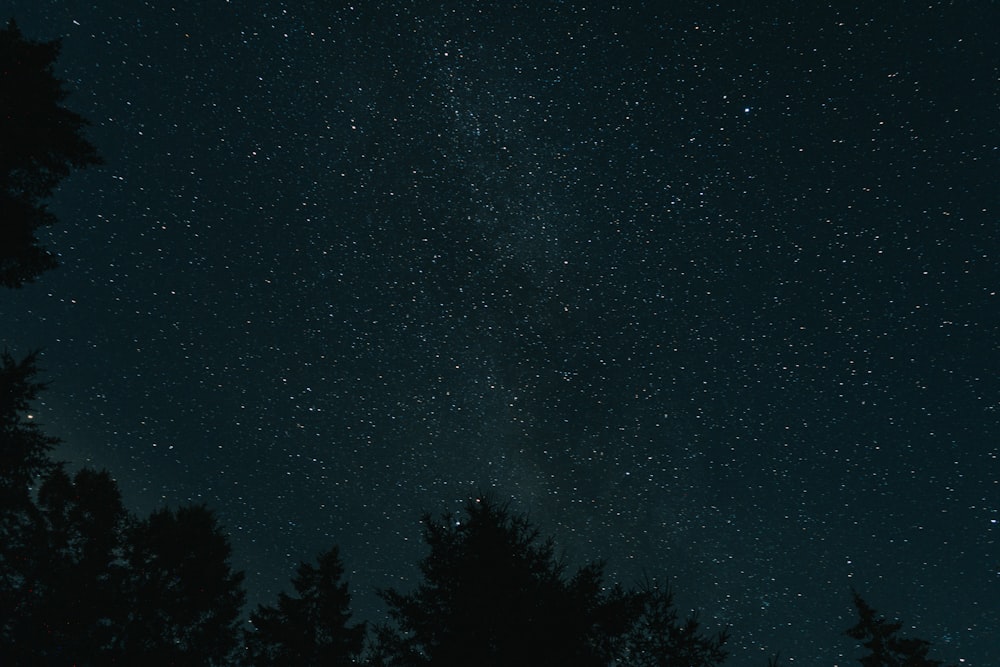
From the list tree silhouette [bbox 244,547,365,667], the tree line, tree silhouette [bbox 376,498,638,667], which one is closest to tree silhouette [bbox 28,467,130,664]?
the tree line

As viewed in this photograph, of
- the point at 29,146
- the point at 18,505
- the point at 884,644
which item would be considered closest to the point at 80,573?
the point at 18,505

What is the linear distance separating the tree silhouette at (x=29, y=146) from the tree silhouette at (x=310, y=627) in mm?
10153

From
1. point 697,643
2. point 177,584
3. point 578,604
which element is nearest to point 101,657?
point 177,584

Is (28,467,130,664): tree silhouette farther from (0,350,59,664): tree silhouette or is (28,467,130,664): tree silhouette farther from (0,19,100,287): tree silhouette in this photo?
(0,19,100,287): tree silhouette

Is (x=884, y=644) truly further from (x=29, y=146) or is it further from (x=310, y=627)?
(x=29, y=146)

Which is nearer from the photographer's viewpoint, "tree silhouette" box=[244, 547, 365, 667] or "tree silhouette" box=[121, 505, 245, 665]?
"tree silhouette" box=[121, 505, 245, 665]

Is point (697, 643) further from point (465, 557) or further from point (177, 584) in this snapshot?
point (177, 584)

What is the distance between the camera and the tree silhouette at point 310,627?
12984 mm

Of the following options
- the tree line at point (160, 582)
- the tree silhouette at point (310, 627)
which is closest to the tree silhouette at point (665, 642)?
the tree line at point (160, 582)

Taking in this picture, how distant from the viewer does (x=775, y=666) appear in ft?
25.0

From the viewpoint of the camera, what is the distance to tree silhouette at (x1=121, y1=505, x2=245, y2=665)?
34.4 feet

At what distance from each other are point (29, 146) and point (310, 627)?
12897 mm

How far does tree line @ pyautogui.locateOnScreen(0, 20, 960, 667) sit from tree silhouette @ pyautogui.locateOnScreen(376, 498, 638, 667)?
0.02 meters

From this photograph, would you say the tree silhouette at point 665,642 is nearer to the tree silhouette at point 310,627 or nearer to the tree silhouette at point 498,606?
the tree silhouette at point 498,606
